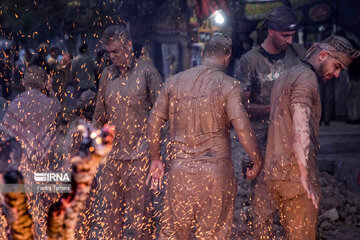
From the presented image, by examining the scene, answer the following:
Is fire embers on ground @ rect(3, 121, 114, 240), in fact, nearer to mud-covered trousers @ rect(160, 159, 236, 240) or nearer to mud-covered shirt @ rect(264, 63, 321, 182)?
mud-covered shirt @ rect(264, 63, 321, 182)

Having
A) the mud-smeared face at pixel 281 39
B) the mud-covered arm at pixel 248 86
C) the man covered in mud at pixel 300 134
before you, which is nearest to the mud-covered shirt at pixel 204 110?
the man covered in mud at pixel 300 134

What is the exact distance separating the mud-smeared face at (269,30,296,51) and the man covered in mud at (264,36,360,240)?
1.18 metres

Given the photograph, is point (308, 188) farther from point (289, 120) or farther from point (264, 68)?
point (264, 68)

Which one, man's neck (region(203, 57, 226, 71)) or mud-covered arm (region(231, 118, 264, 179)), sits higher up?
man's neck (region(203, 57, 226, 71))

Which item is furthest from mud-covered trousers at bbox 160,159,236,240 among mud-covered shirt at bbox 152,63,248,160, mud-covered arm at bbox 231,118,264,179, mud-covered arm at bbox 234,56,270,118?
mud-covered arm at bbox 234,56,270,118

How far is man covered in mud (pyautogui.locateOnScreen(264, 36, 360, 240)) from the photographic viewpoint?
4.25 metres

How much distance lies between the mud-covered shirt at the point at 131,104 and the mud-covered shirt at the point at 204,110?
3.12 ft

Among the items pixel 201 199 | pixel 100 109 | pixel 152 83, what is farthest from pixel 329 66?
pixel 100 109

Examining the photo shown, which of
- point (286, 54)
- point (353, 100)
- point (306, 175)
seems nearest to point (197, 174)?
point (306, 175)

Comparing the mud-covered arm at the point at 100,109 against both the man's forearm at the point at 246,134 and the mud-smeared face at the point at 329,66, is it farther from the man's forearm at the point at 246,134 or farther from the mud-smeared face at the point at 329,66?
the mud-smeared face at the point at 329,66

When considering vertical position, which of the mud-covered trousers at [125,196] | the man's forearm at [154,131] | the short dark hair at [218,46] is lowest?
the mud-covered trousers at [125,196]

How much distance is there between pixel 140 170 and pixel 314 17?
1129cm

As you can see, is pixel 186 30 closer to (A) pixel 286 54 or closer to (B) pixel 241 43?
(B) pixel 241 43

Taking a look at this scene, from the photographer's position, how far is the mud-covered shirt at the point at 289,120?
427 cm
